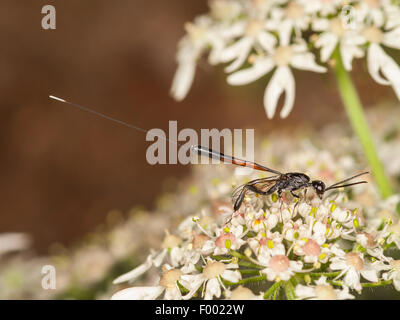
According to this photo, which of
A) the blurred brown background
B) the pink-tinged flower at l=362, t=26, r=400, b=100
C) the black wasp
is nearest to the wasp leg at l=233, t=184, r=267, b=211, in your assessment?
the black wasp

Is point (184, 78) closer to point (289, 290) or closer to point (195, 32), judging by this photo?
point (195, 32)

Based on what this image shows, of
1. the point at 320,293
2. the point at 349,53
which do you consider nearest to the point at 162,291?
the point at 320,293

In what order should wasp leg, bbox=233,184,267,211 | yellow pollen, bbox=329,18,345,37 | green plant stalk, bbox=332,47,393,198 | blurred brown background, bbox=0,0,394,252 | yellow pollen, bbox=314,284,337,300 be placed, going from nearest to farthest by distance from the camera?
yellow pollen, bbox=314,284,337,300 < wasp leg, bbox=233,184,267,211 < yellow pollen, bbox=329,18,345,37 < green plant stalk, bbox=332,47,393,198 < blurred brown background, bbox=0,0,394,252

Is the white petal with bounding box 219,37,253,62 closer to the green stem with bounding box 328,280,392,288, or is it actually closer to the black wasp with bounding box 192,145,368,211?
the black wasp with bounding box 192,145,368,211

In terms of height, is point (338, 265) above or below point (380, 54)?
below

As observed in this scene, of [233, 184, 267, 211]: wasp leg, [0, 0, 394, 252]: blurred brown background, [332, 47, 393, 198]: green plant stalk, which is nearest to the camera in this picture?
[233, 184, 267, 211]: wasp leg

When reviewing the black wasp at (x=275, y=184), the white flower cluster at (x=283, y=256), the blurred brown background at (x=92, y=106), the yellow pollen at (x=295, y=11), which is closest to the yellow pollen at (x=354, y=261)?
the white flower cluster at (x=283, y=256)
